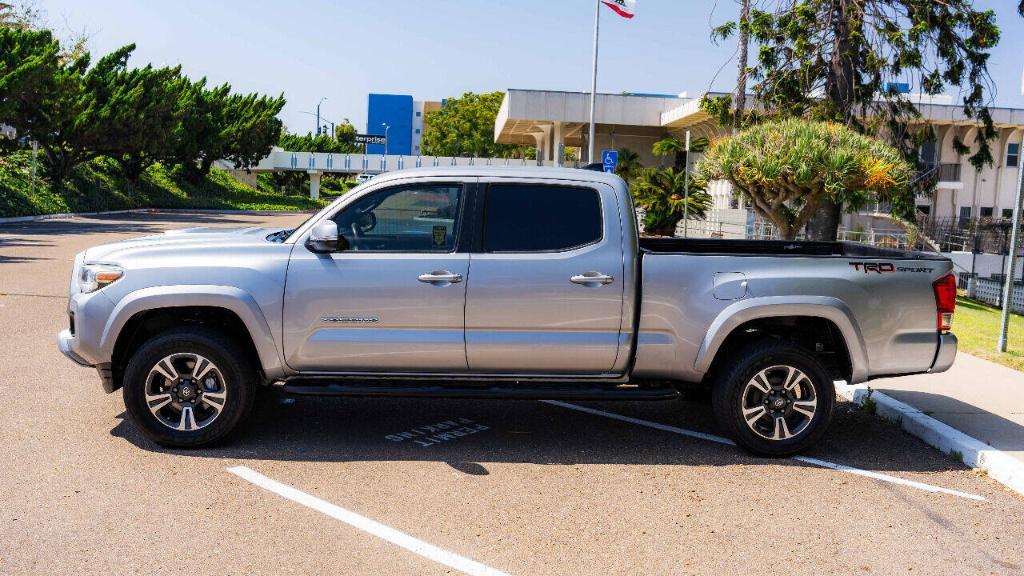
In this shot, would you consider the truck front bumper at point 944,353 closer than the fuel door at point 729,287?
No

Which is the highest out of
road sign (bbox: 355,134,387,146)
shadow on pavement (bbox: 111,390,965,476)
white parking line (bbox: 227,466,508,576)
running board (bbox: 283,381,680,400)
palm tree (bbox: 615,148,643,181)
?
road sign (bbox: 355,134,387,146)

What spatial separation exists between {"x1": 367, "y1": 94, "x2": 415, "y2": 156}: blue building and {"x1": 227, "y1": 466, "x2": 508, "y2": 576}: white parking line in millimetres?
156797

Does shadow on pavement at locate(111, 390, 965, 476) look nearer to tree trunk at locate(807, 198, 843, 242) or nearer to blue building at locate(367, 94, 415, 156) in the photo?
tree trunk at locate(807, 198, 843, 242)

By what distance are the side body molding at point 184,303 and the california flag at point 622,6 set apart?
26275mm

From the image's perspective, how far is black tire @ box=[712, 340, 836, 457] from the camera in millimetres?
6469

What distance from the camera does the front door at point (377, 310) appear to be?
20.7 ft

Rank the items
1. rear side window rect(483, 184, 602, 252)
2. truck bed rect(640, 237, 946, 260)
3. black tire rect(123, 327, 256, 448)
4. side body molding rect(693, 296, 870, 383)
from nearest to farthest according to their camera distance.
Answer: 1. black tire rect(123, 327, 256, 448)
2. side body molding rect(693, 296, 870, 383)
3. rear side window rect(483, 184, 602, 252)
4. truck bed rect(640, 237, 946, 260)

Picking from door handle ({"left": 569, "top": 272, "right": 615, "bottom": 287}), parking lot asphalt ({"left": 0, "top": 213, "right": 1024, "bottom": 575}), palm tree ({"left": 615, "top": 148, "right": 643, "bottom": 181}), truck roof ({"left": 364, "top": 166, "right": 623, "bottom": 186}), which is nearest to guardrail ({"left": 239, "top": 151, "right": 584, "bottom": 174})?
palm tree ({"left": 615, "top": 148, "right": 643, "bottom": 181})

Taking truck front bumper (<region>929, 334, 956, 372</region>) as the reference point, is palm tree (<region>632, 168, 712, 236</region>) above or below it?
above

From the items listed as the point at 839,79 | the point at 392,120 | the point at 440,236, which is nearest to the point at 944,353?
the point at 440,236

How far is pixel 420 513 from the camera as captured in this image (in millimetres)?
5305

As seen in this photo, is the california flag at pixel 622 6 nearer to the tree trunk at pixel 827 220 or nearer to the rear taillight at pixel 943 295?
the tree trunk at pixel 827 220

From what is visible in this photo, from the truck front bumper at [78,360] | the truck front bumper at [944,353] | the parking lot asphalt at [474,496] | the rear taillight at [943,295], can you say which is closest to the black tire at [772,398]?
the parking lot asphalt at [474,496]

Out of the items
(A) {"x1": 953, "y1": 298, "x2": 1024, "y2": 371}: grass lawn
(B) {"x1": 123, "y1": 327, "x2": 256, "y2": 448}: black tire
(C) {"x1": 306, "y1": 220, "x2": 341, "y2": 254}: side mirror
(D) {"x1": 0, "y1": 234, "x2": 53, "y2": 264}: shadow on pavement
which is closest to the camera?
(C) {"x1": 306, "y1": 220, "x2": 341, "y2": 254}: side mirror
